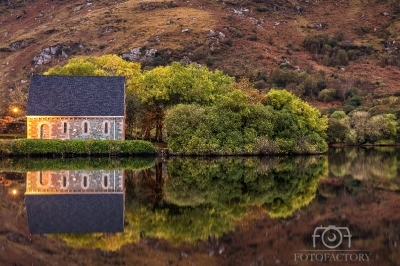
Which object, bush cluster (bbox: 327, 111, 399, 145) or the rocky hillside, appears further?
the rocky hillside

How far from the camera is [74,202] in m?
26.6

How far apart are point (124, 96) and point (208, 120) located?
944 cm

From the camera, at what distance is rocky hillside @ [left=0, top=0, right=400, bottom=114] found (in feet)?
488

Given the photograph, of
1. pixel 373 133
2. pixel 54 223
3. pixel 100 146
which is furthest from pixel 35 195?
pixel 373 133

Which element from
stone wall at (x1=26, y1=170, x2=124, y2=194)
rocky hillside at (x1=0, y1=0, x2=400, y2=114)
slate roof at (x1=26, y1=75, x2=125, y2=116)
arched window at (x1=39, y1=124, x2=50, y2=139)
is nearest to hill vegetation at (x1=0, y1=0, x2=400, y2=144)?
rocky hillside at (x1=0, y1=0, x2=400, y2=114)

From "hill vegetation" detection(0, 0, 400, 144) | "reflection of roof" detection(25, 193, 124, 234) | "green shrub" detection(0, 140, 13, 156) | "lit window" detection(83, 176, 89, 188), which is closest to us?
"reflection of roof" detection(25, 193, 124, 234)

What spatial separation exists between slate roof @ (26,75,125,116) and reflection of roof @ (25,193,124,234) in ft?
113

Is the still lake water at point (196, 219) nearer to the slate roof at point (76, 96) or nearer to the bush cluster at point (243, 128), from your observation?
the bush cluster at point (243, 128)

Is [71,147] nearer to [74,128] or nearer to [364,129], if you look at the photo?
[74,128]

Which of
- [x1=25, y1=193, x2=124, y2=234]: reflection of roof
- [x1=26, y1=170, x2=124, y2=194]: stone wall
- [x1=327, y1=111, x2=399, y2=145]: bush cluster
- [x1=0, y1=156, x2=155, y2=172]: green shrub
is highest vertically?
[x1=25, y1=193, x2=124, y2=234]: reflection of roof

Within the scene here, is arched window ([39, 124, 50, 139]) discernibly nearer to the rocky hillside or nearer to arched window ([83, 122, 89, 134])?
arched window ([83, 122, 89, 134])

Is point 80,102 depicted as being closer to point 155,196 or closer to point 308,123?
point 308,123

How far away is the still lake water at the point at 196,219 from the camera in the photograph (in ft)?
57.7

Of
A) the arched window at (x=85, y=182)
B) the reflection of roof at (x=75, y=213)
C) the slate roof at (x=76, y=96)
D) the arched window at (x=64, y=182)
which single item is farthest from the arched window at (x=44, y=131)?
the reflection of roof at (x=75, y=213)
